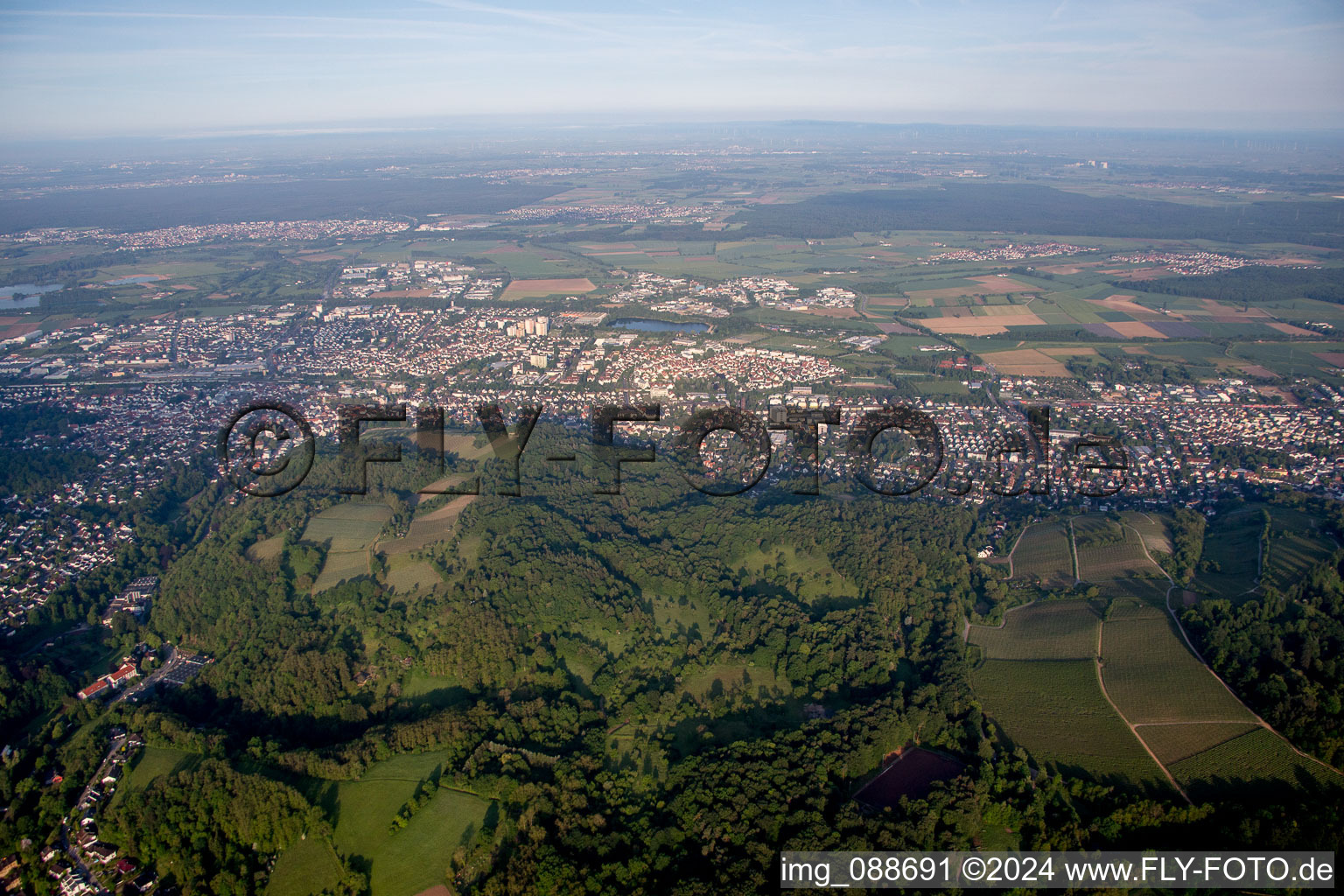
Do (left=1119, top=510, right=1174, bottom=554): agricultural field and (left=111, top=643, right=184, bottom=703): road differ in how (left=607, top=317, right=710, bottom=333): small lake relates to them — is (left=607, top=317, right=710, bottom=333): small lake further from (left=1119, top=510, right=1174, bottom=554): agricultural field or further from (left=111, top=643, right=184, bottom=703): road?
(left=111, top=643, right=184, bottom=703): road

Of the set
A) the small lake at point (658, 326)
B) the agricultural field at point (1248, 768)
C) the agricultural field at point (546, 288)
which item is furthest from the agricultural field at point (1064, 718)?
the agricultural field at point (546, 288)

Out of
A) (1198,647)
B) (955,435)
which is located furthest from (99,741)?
(955,435)

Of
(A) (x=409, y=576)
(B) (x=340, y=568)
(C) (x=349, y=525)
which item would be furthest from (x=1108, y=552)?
(C) (x=349, y=525)

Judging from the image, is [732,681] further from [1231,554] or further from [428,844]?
[1231,554]

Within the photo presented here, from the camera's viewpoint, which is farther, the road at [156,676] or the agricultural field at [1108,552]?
the agricultural field at [1108,552]

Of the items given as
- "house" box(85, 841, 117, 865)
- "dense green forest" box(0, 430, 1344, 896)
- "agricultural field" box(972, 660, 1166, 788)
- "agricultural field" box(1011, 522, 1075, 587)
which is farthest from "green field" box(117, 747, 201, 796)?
"agricultural field" box(1011, 522, 1075, 587)

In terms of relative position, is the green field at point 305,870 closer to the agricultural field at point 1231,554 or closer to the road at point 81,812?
the road at point 81,812
